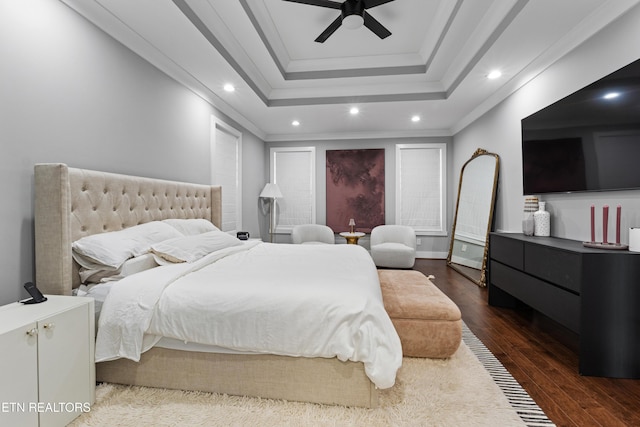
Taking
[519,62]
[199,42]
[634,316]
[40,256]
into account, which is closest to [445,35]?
[519,62]

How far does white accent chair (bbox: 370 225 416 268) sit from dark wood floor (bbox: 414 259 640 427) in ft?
4.89

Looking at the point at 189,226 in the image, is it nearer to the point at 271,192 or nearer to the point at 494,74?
the point at 271,192

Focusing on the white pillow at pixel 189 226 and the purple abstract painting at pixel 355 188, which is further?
the purple abstract painting at pixel 355 188

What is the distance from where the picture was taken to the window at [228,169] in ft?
12.4

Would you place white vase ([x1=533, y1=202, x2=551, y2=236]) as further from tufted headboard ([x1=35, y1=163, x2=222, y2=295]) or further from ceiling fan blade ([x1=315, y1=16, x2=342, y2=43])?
tufted headboard ([x1=35, y1=163, x2=222, y2=295])

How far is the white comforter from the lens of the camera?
139 centimetres

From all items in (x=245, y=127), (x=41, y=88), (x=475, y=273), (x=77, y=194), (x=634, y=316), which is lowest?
(x=475, y=273)

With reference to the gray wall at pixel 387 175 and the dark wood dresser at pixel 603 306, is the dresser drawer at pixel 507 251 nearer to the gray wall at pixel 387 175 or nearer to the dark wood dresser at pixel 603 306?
the dark wood dresser at pixel 603 306

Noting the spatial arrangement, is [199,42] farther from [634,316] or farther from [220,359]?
[634,316]

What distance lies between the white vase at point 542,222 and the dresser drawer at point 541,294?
1.53ft

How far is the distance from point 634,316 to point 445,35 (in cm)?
272

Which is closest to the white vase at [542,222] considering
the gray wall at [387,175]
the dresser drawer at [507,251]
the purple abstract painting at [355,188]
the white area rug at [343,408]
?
the dresser drawer at [507,251]

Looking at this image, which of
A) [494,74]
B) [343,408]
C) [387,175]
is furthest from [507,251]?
[387,175]

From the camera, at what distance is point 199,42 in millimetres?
2500
